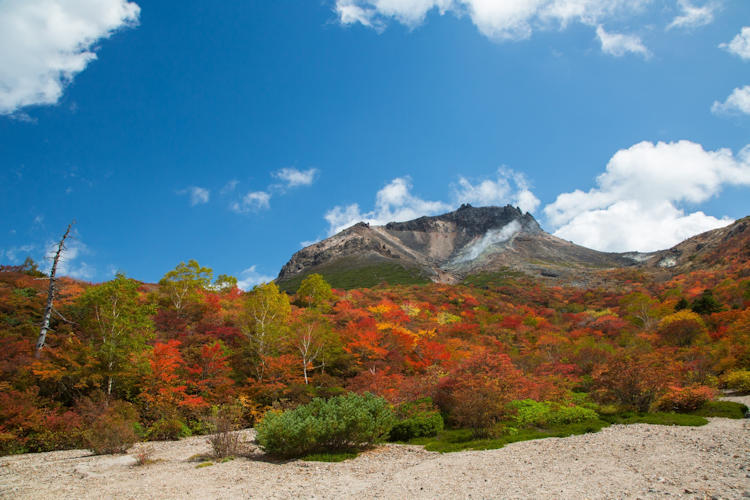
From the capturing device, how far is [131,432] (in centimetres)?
1448

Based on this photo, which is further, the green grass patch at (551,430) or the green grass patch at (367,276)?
the green grass patch at (367,276)

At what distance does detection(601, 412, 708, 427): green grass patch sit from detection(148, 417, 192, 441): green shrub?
1859 cm

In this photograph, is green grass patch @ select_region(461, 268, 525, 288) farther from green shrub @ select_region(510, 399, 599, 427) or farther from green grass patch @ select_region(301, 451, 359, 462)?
green grass patch @ select_region(301, 451, 359, 462)

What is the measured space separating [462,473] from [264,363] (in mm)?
17792

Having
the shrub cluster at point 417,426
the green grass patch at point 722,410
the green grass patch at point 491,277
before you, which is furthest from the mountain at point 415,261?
Answer: the green grass patch at point 722,410

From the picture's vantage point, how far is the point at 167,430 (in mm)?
17719

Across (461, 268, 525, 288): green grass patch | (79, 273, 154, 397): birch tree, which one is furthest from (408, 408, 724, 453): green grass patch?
(461, 268, 525, 288): green grass patch

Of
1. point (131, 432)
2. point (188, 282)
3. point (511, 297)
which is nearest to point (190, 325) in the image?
point (188, 282)

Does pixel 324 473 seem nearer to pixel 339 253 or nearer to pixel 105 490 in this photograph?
pixel 105 490

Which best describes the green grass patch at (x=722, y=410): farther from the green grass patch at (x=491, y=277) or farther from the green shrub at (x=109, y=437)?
the green grass patch at (x=491, y=277)

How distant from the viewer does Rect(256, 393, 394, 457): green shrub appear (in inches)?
468

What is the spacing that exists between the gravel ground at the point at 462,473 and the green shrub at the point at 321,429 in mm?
600

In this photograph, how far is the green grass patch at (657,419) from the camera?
13.4m

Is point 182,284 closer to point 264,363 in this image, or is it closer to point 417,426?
point 264,363
